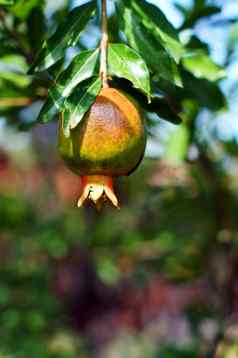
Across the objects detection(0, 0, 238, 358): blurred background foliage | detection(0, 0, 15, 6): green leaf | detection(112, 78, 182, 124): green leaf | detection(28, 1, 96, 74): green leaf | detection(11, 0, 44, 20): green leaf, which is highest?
detection(0, 0, 15, 6): green leaf

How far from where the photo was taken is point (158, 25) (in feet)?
3.29

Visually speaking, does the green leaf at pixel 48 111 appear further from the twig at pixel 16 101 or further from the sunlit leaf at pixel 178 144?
the sunlit leaf at pixel 178 144

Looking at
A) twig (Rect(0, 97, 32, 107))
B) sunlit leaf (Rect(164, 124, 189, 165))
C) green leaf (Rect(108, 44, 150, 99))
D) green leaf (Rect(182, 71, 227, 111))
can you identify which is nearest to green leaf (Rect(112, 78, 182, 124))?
green leaf (Rect(108, 44, 150, 99))

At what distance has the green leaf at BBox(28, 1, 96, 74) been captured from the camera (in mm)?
969

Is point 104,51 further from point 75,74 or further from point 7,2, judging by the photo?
point 7,2

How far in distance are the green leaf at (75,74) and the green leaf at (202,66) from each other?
0.93 ft

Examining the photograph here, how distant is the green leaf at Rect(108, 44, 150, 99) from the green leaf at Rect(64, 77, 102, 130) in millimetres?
42

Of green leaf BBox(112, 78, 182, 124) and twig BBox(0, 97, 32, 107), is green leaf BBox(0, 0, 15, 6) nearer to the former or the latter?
green leaf BBox(112, 78, 182, 124)

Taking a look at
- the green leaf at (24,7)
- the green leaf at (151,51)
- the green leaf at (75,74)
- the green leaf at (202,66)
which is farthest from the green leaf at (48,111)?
the green leaf at (202,66)

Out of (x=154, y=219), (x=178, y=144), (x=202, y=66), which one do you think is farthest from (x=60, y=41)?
(x=154, y=219)

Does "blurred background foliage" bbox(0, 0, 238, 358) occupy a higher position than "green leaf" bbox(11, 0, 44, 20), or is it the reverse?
"green leaf" bbox(11, 0, 44, 20)

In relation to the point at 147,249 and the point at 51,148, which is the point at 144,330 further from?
the point at 147,249

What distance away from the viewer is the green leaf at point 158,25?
3.28 ft

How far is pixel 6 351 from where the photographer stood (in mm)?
2383
